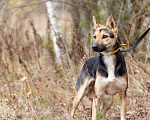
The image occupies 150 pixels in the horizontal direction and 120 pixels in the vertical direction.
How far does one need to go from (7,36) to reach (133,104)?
Answer: 5.18 metres

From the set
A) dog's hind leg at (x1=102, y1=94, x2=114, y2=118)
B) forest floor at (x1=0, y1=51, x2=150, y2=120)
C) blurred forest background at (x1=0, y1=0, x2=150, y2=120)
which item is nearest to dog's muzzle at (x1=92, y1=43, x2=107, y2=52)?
blurred forest background at (x1=0, y1=0, x2=150, y2=120)

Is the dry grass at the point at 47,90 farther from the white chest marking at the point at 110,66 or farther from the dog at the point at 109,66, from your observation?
the white chest marking at the point at 110,66

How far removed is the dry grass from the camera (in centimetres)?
492

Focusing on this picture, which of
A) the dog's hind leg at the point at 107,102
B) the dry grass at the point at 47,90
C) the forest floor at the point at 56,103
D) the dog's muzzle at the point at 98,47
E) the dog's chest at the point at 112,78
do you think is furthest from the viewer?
the dog's hind leg at the point at 107,102

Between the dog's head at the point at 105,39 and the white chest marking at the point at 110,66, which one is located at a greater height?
the dog's head at the point at 105,39

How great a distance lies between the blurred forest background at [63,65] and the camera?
514 centimetres

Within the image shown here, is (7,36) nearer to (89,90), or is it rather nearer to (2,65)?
(2,65)

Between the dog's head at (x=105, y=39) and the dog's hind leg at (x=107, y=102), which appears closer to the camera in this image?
the dog's head at (x=105, y=39)

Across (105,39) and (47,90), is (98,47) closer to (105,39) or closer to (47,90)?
(105,39)


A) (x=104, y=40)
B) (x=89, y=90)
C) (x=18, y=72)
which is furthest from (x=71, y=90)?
(x=104, y=40)

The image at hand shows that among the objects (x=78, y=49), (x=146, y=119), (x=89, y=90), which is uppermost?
(x=78, y=49)

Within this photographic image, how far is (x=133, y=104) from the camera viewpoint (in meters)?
5.61

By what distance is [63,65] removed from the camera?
5719mm

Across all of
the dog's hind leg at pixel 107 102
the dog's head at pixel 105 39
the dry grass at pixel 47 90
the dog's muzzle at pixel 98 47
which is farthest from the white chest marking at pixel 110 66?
the dog's hind leg at pixel 107 102
